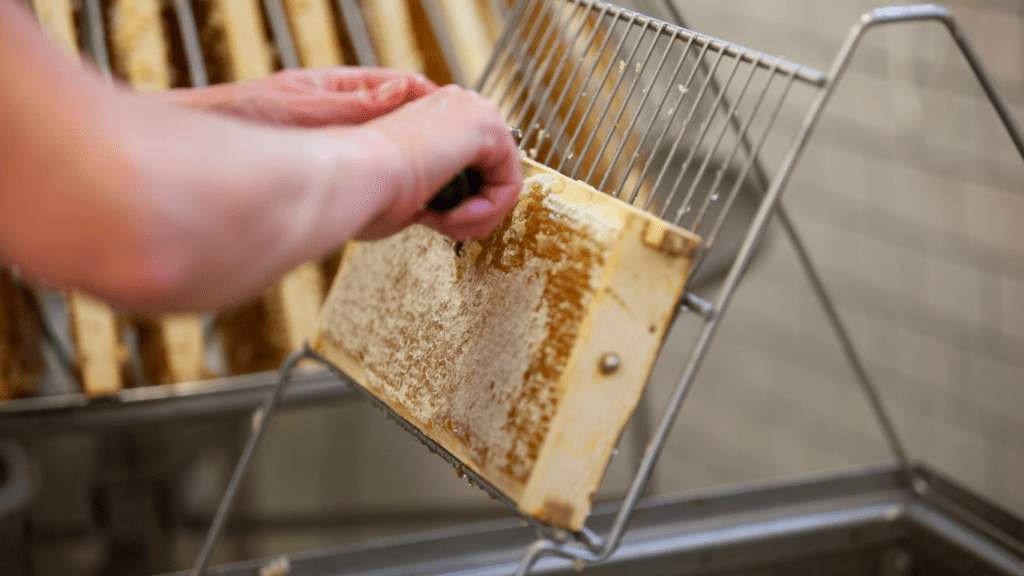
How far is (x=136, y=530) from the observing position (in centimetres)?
153

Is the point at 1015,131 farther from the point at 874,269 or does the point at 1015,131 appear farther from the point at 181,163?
the point at 874,269

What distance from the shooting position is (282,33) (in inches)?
54.4

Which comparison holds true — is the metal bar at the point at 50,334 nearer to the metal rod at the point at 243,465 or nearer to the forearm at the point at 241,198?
the metal rod at the point at 243,465

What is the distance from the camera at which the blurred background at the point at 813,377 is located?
1.63 meters

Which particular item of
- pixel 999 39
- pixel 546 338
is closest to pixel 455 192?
pixel 546 338

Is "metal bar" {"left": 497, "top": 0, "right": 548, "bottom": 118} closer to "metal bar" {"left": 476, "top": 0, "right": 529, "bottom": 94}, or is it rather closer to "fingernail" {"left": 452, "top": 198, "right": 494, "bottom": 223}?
"metal bar" {"left": 476, "top": 0, "right": 529, "bottom": 94}

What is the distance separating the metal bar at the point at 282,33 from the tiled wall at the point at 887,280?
3.47 ft

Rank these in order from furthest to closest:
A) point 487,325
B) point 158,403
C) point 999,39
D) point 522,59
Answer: point 999,39
point 158,403
point 522,59
point 487,325

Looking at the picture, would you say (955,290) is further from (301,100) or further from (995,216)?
(301,100)

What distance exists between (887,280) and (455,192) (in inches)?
69.7

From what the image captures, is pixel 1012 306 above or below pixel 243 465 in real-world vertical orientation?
above

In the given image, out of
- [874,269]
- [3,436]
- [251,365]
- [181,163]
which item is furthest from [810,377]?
[181,163]

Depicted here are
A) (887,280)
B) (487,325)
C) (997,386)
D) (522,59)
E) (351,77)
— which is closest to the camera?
(487,325)

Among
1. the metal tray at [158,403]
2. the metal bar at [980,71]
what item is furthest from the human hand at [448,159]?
the metal tray at [158,403]
